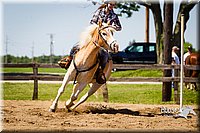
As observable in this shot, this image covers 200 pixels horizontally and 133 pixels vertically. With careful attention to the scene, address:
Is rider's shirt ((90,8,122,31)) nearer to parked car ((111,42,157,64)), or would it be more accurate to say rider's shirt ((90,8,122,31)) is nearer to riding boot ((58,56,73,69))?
riding boot ((58,56,73,69))

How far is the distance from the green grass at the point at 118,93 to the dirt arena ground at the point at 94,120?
247cm

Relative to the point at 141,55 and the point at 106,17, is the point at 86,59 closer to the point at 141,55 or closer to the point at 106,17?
the point at 106,17

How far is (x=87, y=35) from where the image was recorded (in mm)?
8438

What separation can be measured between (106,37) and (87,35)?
0.56 metres

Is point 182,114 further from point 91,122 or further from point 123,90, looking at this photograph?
point 123,90

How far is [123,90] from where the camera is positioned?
46.4 ft

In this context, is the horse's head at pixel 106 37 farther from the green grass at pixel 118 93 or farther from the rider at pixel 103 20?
the green grass at pixel 118 93

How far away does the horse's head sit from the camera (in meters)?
7.84

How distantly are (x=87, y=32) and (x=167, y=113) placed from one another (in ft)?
7.93

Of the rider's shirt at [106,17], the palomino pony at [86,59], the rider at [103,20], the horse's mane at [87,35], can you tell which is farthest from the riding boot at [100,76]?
the rider's shirt at [106,17]

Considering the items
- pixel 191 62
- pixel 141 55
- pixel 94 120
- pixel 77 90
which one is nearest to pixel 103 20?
pixel 77 90

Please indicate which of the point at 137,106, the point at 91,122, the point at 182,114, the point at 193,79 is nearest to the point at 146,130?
the point at 91,122

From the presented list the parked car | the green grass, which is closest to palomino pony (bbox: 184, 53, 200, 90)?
the green grass

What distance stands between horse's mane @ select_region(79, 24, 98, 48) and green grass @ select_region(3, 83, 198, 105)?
3.41 m
